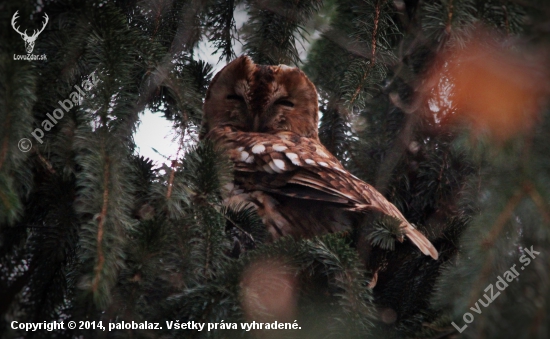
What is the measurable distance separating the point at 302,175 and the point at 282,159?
167 mm

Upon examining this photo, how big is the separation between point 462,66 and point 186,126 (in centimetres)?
114

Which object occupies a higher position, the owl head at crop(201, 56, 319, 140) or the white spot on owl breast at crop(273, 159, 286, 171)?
the owl head at crop(201, 56, 319, 140)

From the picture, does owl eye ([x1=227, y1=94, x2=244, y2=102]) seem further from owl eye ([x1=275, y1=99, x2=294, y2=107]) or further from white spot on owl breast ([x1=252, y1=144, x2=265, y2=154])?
white spot on owl breast ([x1=252, y1=144, x2=265, y2=154])

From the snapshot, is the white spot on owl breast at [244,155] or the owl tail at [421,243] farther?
the white spot on owl breast at [244,155]

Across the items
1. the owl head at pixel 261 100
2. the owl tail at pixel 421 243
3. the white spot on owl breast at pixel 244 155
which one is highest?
the owl head at pixel 261 100

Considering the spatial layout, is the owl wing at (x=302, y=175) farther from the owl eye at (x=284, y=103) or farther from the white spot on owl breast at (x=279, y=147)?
the owl eye at (x=284, y=103)

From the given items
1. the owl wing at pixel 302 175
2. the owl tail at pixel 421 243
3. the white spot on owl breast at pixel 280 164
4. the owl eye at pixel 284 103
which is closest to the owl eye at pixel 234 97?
the owl eye at pixel 284 103

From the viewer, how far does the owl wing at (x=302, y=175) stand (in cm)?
231

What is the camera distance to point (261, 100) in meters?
3.15

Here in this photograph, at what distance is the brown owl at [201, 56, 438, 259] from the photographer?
2.37 metres
